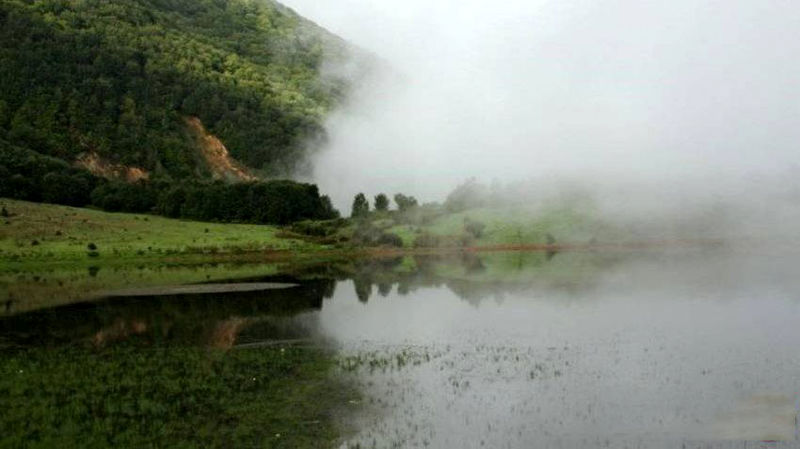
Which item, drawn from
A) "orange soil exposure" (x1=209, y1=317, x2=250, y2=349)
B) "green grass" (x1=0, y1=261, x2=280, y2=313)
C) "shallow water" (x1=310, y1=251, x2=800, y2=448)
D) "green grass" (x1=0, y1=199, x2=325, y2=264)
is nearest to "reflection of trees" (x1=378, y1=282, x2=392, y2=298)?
"shallow water" (x1=310, y1=251, x2=800, y2=448)

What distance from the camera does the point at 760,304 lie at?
49.8 meters

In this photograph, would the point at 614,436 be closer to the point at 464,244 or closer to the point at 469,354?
the point at 469,354

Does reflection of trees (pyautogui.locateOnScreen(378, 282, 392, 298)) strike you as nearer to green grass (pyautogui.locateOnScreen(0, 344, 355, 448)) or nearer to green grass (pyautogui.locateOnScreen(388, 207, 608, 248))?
green grass (pyautogui.locateOnScreen(0, 344, 355, 448))

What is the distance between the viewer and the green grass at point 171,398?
2280 cm

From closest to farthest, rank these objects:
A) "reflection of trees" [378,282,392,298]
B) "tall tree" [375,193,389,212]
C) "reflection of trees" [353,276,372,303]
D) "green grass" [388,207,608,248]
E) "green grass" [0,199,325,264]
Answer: "reflection of trees" [353,276,372,303] < "reflection of trees" [378,282,392,298] < "green grass" [0,199,325,264] < "green grass" [388,207,608,248] < "tall tree" [375,193,389,212]

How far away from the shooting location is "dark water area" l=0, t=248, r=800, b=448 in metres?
23.2

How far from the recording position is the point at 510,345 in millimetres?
37844

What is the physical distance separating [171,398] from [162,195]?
451 ft

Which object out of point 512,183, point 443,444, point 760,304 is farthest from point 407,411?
point 512,183

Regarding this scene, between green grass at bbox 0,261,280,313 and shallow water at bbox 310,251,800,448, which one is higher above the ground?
green grass at bbox 0,261,280,313

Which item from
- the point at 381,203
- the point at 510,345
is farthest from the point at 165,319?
the point at 381,203

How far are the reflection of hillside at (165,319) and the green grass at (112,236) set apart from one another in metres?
50.6

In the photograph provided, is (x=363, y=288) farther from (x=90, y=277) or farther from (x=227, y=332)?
(x=90, y=277)

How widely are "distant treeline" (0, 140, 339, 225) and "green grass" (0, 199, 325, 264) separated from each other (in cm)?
715
